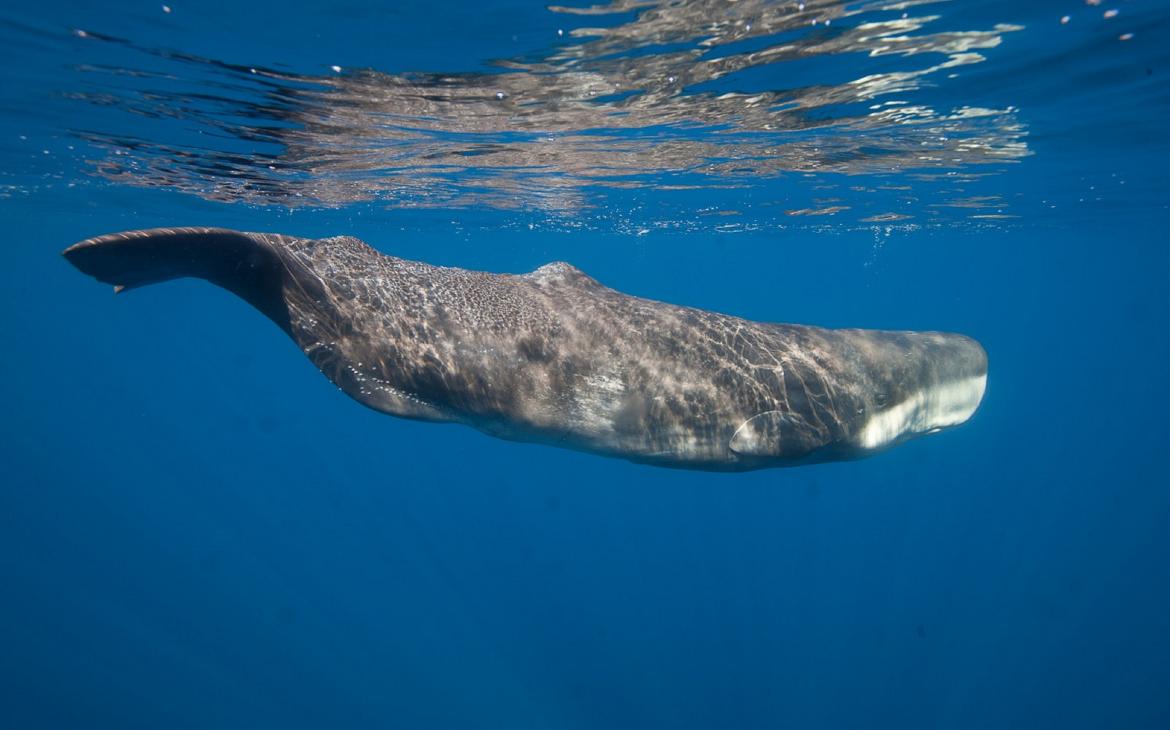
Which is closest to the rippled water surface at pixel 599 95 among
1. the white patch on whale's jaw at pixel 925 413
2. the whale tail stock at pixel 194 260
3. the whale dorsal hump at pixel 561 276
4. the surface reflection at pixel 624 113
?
the surface reflection at pixel 624 113

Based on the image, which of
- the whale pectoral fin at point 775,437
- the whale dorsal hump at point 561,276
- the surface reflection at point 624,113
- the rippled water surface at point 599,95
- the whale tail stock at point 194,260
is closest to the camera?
the whale tail stock at point 194,260

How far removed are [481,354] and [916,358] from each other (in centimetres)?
456

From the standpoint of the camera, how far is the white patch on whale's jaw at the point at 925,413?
620cm

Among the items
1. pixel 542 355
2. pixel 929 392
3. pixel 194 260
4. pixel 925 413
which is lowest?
pixel 925 413

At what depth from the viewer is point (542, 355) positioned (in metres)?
5.32

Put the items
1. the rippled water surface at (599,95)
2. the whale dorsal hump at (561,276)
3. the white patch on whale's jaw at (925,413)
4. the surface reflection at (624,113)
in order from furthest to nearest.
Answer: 1. the surface reflection at (624,113)
2. the rippled water surface at (599,95)
3. the whale dorsal hump at (561,276)
4. the white patch on whale's jaw at (925,413)

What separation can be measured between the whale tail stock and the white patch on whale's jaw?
513 centimetres

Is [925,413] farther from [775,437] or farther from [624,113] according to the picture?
[624,113]

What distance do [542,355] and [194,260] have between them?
2.59 metres

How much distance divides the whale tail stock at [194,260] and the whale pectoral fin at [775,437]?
148 inches

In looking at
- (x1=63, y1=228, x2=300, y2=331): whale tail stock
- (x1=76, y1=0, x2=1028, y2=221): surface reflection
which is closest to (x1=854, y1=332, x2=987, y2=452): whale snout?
(x1=76, y1=0, x2=1028, y2=221): surface reflection

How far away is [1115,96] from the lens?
13109mm

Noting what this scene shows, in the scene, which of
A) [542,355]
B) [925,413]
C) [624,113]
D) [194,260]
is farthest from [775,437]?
[624,113]

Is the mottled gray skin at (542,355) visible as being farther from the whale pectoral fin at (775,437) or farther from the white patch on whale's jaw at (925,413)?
the white patch on whale's jaw at (925,413)
